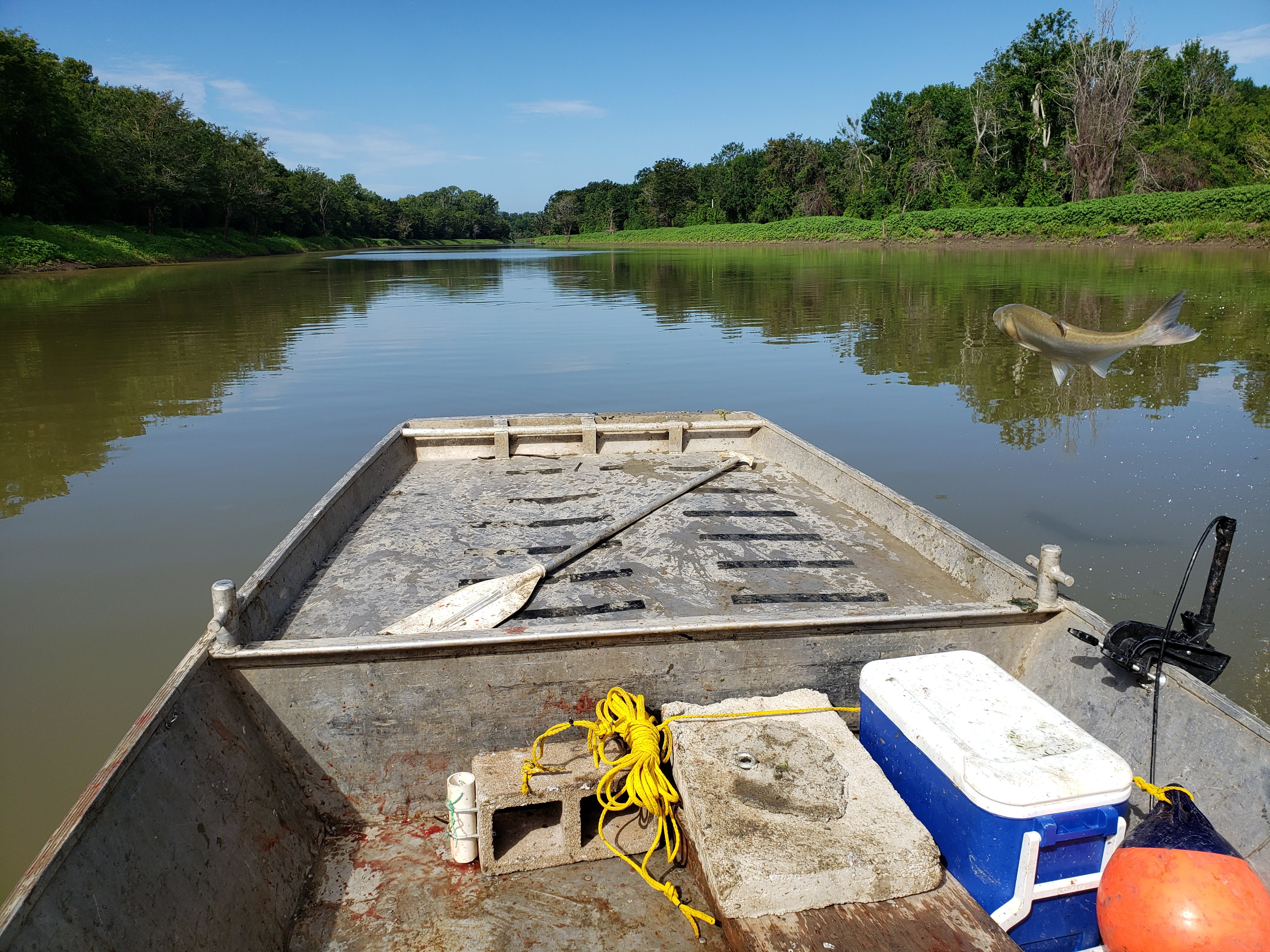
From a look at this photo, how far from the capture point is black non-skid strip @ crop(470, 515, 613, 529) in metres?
4.72

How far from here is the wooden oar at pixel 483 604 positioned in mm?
3346

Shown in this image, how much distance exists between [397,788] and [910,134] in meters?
68.5

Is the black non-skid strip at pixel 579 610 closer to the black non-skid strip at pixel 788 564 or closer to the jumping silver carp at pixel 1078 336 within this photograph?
the black non-skid strip at pixel 788 564

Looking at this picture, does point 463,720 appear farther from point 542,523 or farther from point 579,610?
point 542,523

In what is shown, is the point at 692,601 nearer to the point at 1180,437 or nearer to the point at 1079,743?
the point at 1079,743

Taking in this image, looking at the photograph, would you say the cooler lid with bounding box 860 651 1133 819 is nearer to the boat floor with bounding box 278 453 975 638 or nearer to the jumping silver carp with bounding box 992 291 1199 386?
the boat floor with bounding box 278 453 975 638

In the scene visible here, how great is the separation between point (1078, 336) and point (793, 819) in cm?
235

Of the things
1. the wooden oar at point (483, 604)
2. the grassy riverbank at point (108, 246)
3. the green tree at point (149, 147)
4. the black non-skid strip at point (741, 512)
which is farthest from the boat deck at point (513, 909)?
the green tree at point (149, 147)

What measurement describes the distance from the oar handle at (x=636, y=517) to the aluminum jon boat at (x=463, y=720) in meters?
0.07

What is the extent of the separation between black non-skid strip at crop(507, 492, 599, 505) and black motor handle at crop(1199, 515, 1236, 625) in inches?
137

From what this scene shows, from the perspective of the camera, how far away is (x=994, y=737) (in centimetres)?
215

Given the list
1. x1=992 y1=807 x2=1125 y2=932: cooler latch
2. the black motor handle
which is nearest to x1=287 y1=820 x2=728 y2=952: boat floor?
x1=992 y1=807 x2=1125 y2=932: cooler latch

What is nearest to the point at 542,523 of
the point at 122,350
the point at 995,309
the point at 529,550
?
the point at 529,550

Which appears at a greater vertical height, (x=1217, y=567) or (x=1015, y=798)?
(x=1217, y=567)
